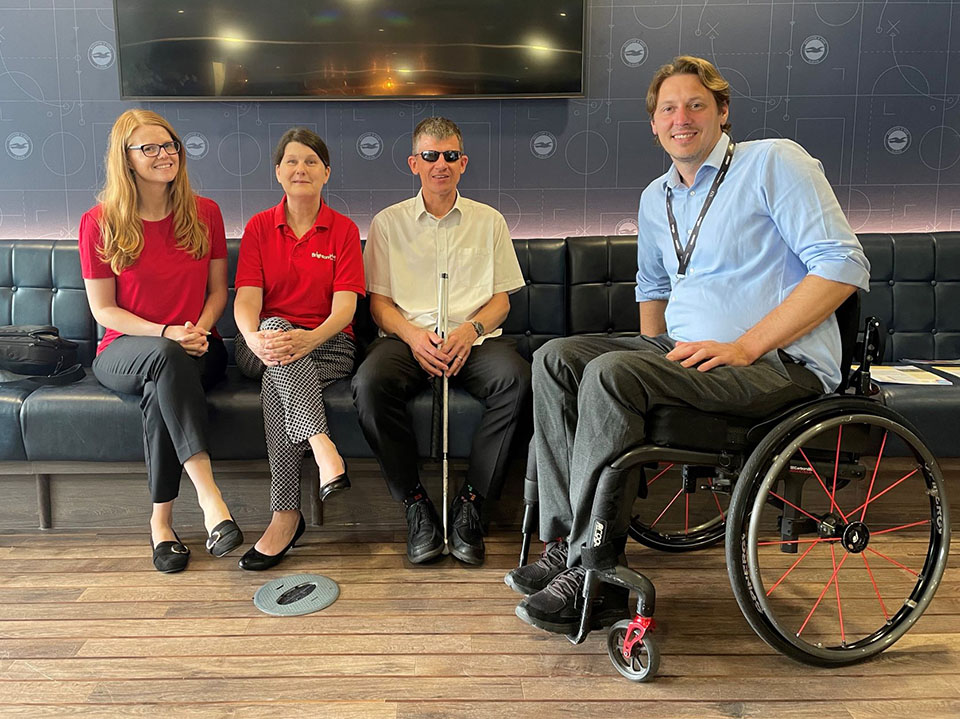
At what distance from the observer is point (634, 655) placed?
1.80 m

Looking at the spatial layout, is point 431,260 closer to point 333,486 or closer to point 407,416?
point 407,416

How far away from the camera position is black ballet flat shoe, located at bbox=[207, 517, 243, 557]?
7.43ft

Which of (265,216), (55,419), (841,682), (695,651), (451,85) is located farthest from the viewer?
(451,85)

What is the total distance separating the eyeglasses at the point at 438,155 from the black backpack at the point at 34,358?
4.46ft

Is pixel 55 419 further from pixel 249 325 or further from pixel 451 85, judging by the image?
pixel 451 85

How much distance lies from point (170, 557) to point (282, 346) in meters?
0.70

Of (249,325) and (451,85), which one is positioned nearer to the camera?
(249,325)

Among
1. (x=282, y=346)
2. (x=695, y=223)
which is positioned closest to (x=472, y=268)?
(x=282, y=346)

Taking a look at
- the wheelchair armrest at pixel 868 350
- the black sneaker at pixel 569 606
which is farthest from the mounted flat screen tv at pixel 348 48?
the black sneaker at pixel 569 606

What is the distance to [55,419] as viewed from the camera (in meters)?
2.49

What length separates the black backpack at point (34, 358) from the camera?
260 cm

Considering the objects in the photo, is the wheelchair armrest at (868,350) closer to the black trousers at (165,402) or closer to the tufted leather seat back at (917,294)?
the tufted leather seat back at (917,294)

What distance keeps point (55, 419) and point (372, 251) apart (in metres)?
1.14

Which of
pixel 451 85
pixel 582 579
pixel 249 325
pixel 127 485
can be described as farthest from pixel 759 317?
pixel 127 485
